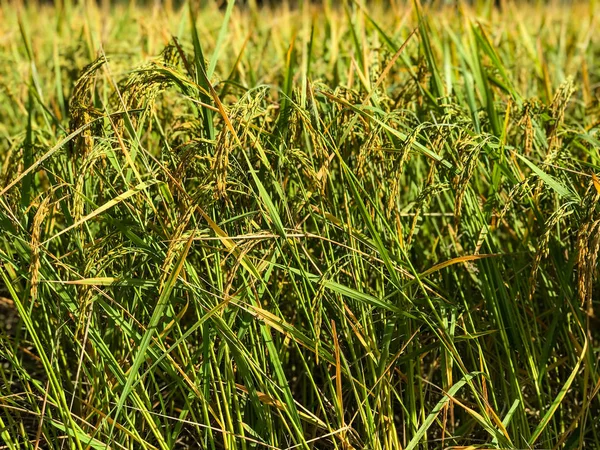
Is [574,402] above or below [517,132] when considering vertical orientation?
below

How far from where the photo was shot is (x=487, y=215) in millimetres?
1302

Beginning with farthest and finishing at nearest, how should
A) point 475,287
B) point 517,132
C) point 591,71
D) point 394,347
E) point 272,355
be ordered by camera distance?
point 591,71, point 517,132, point 475,287, point 394,347, point 272,355

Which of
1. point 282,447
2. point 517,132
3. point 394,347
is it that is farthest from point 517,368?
point 517,132

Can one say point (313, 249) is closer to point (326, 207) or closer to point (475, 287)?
point (326, 207)

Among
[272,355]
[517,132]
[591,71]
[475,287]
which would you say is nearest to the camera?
[272,355]

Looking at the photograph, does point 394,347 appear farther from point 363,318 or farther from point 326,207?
point 326,207

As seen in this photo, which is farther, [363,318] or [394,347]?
[394,347]

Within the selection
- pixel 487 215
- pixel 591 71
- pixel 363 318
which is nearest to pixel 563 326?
pixel 487 215

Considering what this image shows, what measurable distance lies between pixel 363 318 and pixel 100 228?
573mm

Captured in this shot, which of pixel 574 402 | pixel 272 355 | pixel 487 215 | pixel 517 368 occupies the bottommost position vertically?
pixel 574 402

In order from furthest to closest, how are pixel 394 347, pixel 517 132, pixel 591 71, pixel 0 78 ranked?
pixel 591 71 < pixel 0 78 < pixel 517 132 < pixel 394 347

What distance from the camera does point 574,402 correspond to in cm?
131

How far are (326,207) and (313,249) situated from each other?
12 cm

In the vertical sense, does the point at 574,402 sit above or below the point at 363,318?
below
